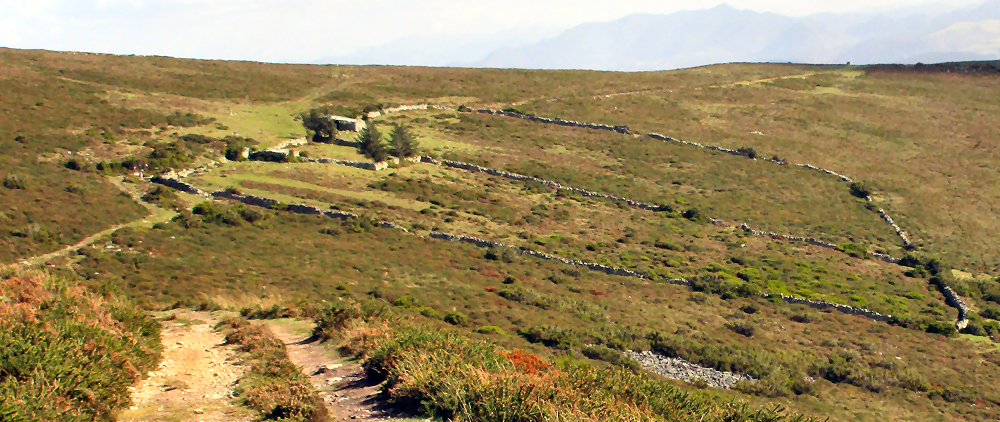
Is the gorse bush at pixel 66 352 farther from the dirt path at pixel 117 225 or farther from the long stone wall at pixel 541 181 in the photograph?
the long stone wall at pixel 541 181

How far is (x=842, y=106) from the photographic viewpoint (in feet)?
255

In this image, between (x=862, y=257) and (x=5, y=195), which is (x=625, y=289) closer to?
(x=862, y=257)

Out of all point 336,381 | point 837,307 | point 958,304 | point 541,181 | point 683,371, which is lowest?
point 958,304

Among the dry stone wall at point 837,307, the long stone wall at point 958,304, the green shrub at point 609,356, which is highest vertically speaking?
the green shrub at point 609,356

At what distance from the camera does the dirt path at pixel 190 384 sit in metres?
9.90

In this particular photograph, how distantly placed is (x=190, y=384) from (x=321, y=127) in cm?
4504

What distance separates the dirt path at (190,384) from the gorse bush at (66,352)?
291 mm

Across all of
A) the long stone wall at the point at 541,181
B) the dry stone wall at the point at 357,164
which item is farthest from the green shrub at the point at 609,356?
the dry stone wall at the point at 357,164

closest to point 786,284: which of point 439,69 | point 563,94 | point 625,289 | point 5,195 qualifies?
point 625,289

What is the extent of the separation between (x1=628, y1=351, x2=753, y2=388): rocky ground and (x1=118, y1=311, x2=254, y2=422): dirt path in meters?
12.9

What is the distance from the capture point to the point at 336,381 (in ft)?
39.8

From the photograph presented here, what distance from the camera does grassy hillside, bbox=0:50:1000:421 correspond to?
74.7 ft

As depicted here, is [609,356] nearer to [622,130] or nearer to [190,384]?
[190,384]

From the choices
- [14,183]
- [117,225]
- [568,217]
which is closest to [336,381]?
[117,225]
